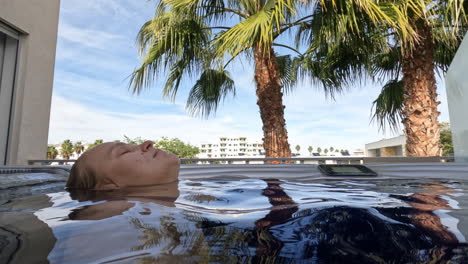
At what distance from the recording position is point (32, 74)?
3.55 m

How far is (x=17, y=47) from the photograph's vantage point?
340 centimetres

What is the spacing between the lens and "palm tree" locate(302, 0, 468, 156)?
3.18 meters

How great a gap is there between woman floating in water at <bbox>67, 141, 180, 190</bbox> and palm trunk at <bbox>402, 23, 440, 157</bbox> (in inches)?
150

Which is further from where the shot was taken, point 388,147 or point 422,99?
point 388,147

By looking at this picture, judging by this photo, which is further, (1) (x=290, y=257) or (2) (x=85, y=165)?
(2) (x=85, y=165)

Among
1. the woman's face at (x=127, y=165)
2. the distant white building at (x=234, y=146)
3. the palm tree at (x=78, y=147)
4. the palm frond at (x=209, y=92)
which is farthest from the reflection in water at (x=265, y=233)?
the distant white building at (x=234, y=146)

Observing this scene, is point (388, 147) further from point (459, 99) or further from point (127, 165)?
point (127, 165)

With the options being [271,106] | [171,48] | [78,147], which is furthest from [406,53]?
[78,147]

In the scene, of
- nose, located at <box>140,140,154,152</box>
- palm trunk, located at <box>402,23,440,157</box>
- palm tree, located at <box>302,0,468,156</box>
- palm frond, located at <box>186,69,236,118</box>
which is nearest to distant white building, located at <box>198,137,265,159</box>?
palm frond, located at <box>186,69,236,118</box>

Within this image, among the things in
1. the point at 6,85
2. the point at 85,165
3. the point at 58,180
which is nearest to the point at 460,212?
the point at 85,165

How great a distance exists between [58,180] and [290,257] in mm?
1850

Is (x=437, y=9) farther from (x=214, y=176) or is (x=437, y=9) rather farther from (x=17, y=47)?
(x=17, y=47)

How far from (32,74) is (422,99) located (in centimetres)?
542

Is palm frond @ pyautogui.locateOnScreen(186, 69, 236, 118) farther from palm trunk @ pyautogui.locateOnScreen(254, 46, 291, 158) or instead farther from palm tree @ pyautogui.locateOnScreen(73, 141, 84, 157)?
palm tree @ pyautogui.locateOnScreen(73, 141, 84, 157)
